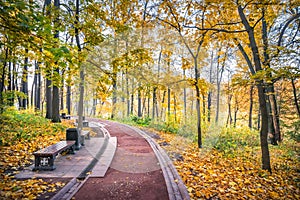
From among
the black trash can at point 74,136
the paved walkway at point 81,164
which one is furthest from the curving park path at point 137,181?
the black trash can at point 74,136

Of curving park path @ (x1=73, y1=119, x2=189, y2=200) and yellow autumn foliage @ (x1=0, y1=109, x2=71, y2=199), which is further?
curving park path @ (x1=73, y1=119, x2=189, y2=200)

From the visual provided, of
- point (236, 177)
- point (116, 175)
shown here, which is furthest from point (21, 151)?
point (236, 177)

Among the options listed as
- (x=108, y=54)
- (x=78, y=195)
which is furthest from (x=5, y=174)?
(x=108, y=54)

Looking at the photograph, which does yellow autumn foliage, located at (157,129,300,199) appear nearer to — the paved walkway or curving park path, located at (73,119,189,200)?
curving park path, located at (73,119,189,200)

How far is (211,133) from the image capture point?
10.8 metres

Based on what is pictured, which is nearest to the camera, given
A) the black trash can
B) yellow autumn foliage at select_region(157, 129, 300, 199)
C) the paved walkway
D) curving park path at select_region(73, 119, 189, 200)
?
curving park path at select_region(73, 119, 189, 200)

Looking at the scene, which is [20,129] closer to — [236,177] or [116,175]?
[116,175]

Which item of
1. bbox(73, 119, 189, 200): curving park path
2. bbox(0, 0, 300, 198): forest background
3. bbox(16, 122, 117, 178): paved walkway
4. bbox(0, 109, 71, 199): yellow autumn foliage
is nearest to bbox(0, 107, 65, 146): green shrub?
bbox(0, 109, 71, 199): yellow autumn foliage

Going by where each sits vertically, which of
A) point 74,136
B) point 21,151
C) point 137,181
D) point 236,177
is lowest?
point 236,177

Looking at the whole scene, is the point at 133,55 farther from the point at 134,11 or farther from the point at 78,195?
the point at 78,195

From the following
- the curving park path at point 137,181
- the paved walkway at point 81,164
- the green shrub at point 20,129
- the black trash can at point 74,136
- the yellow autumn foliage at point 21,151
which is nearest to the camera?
the yellow autumn foliage at point 21,151

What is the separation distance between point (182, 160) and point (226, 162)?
5.97 ft

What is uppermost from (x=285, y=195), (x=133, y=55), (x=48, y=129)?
(x=133, y=55)

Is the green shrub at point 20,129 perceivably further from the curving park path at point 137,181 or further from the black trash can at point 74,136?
the curving park path at point 137,181
